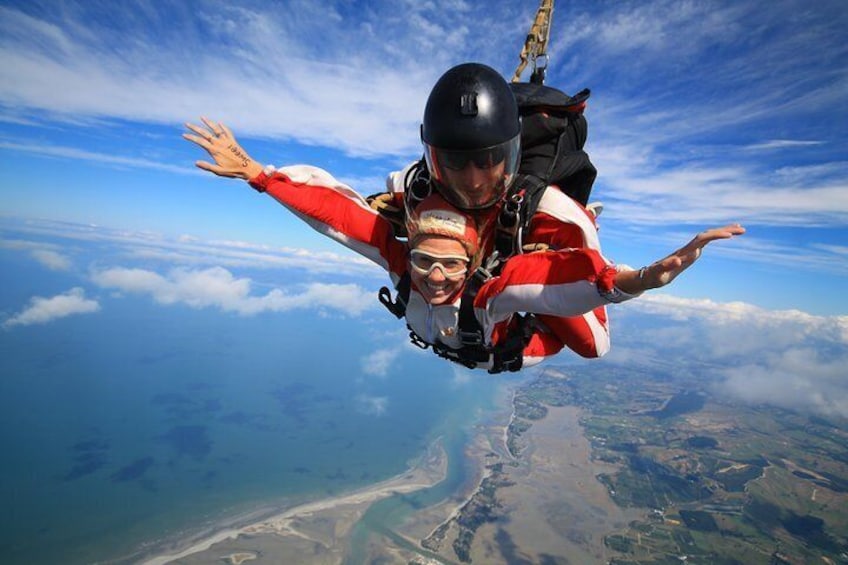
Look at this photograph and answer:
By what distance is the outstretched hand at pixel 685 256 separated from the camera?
3.58 ft

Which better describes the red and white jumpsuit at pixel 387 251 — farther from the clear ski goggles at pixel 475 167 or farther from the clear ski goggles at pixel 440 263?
the clear ski goggles at pixel 475 167

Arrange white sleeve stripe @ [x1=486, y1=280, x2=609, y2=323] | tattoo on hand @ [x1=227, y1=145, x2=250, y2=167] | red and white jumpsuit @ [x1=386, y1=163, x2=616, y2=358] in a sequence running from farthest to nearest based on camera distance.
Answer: tattoo on hand @ [x1=227, y1=145, x2=250, y2=167] < red and white jumpsuit @ [x1=386, y1=163, x2=616, y2=358] < white sleeve stripe @ [x1=486, y1=280, x2=609, y2=323]

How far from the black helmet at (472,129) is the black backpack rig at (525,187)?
192 millimetres

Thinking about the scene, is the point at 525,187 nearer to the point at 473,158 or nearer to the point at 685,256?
the point at 473,158

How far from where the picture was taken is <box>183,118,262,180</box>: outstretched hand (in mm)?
2160

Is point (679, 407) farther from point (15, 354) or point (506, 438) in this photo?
point (15, 354)

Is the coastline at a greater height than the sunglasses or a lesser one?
lesser

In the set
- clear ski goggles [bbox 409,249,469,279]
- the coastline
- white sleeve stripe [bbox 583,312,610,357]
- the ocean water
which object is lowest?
the ocean water

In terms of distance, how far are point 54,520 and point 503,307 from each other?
2294 inches

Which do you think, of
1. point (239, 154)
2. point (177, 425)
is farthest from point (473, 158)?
point (177, 425)

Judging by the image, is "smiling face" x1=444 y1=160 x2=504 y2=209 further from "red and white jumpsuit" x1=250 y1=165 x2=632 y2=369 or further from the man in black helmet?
"red and white jumpsuit" x1=250 y1=165 x2=632 y2=369

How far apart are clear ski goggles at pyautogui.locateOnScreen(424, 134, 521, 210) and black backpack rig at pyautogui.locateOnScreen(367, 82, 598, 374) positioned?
0.10m

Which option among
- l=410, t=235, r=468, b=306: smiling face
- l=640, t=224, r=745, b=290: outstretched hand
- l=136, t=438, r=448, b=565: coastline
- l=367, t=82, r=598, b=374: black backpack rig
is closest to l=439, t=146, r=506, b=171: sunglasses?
l=367, t=82, r=598, b=374: black backpack rig

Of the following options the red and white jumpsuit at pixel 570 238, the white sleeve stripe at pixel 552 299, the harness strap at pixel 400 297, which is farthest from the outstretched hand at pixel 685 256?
the harness strap at pixel 400 297
